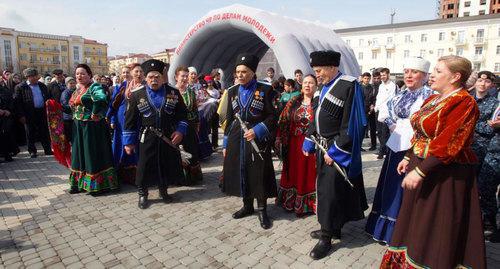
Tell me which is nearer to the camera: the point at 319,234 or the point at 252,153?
the point at 319,234

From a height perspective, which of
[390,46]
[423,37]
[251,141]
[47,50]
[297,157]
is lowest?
[297,157]

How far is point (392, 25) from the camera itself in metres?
48.3

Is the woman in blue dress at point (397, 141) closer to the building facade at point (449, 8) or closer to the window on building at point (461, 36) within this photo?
the window on building at point (461, 36)

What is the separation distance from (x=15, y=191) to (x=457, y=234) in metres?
6.21

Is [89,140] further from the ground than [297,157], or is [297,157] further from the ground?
[89,140]

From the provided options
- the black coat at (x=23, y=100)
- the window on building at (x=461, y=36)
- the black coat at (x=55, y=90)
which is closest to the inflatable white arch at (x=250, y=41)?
the black coat at (x=55, y=90)

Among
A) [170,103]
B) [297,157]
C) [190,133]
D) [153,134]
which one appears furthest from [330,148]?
[190,133]

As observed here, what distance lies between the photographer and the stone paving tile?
11.0 feet

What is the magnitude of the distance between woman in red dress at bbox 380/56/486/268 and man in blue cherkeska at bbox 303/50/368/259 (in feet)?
2.55

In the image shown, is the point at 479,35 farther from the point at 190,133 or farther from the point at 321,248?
the point at 321,248

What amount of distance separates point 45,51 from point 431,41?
277 ft

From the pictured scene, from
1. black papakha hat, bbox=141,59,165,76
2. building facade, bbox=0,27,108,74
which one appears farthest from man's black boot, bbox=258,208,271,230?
building facade, bbox=0,27,108,74

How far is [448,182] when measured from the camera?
2451 mm

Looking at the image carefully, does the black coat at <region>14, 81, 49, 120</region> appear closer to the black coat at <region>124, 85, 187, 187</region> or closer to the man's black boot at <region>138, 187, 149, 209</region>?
the black coat at <region>124, 85, 187, 187</region>
